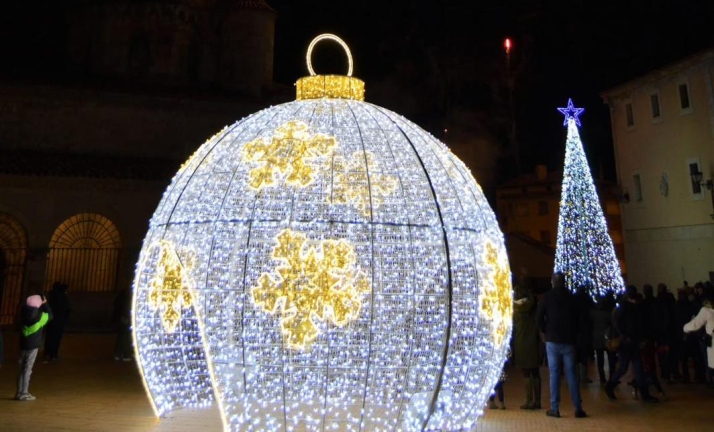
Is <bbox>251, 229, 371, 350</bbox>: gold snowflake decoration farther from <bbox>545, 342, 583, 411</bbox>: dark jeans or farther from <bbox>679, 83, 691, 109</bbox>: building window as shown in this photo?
<bbox>679, 83, 691, 109</bbox>: building window

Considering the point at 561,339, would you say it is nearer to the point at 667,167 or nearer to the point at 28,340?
the point at 28,340

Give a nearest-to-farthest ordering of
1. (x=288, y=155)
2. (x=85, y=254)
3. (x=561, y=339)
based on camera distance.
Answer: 1. (x=288, y=155)
2. (x=561, y=339)
3. (x=85, y=254)

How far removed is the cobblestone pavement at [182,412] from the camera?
24.5ft

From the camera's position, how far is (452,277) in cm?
644

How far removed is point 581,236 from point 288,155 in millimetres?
17640

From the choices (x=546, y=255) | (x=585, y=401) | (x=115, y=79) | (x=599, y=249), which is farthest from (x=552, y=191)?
(x=585, y=401)

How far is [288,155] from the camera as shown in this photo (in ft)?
21.7

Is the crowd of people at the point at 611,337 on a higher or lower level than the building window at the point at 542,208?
lower

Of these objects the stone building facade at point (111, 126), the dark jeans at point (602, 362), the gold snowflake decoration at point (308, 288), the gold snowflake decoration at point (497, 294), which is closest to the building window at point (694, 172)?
the dark jeans at point (602, 362)

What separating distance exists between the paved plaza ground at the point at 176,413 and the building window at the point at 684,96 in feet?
57.6

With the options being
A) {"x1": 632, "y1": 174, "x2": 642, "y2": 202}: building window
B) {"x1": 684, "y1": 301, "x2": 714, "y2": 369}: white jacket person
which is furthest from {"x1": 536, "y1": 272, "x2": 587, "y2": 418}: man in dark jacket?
{"x1": 632, "y1": 174, "x2": 642, "y2": 202}: building window

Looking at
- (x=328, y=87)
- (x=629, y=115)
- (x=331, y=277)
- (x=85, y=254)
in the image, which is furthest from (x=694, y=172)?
(x=85, y=254)

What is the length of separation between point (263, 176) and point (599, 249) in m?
17.8

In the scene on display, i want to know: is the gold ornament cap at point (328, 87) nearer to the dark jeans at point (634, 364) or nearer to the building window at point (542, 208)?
the dark jeans at point (634, 364)
